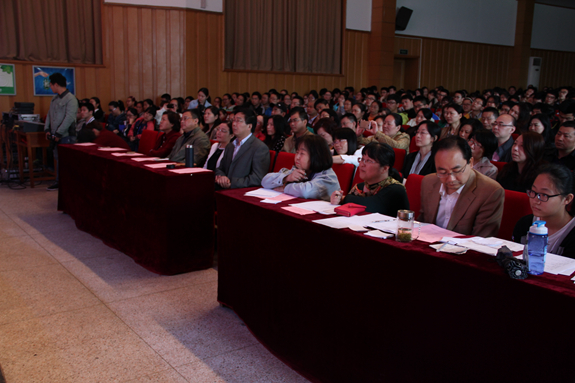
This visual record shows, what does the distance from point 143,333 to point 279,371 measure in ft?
2.57

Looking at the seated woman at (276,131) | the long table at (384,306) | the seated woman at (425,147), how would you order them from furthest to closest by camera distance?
the seated woman at (276,131)
the seated woman at (425,147)
the long table at (384,306)

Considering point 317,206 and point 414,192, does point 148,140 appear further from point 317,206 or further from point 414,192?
point 317,206

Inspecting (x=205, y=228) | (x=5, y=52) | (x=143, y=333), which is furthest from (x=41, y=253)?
(x=5, y=52)

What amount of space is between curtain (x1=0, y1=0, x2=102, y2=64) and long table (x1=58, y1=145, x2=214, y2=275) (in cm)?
627

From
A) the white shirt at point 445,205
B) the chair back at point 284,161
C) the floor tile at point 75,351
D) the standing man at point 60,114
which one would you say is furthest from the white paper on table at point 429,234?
the standing man at point 60,114

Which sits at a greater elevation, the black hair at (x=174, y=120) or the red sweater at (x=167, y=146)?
the black hair at (x=174, y=120)

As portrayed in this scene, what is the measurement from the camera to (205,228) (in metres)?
3.49

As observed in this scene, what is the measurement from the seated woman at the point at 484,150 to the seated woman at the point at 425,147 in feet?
1.52

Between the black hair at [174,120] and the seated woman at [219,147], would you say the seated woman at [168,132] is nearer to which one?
the black hair at [174,120]

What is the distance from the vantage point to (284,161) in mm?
3936

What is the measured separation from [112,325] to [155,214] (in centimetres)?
89

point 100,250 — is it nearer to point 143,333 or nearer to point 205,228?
point 205,228

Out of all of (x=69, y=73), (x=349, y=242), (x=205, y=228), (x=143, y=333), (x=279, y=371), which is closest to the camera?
(x=349, y=242)

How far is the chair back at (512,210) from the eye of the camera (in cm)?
255
